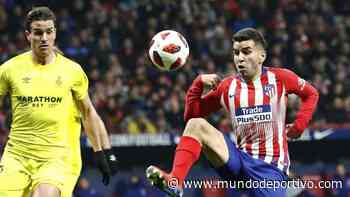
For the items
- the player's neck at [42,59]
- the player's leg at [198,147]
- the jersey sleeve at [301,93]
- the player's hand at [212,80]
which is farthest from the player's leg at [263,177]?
the player's neck at [42,59]

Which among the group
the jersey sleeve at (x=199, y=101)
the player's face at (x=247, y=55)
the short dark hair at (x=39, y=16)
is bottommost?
Answer: the jersey sleeve at (x=199, y=101)

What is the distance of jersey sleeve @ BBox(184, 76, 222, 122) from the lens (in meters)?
7.30

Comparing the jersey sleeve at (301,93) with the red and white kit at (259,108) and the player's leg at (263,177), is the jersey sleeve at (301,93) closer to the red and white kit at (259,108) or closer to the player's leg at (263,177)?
the red and white kit at (259,108)

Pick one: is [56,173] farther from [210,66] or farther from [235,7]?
[235,7]

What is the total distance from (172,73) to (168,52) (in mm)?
9438

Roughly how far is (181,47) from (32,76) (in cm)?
150

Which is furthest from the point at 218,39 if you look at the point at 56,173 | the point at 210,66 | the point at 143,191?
the point at 56,173

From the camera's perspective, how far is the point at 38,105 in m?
6.98

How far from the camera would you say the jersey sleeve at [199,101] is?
23.9ft

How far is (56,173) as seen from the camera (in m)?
6.91

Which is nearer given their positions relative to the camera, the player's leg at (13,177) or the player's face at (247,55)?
the player's leg at (13,177)

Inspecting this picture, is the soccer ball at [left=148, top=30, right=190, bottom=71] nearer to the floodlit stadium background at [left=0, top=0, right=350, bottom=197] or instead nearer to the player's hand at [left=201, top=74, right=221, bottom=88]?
the player's hand at [left=201, top=74, right=221, bottom=88]

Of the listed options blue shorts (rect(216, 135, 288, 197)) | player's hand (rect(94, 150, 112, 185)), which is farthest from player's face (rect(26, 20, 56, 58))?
blue shorts (rect(216, 135, 288, 197))

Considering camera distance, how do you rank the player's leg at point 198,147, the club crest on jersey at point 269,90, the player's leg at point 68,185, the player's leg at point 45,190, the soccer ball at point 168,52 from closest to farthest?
the player's leg at point 45,190 → the player's leg at point 198,147 → the player's leg at point 68,185 → the club crest on jersey at point 269,90 → the soccer ball at point 168,52
